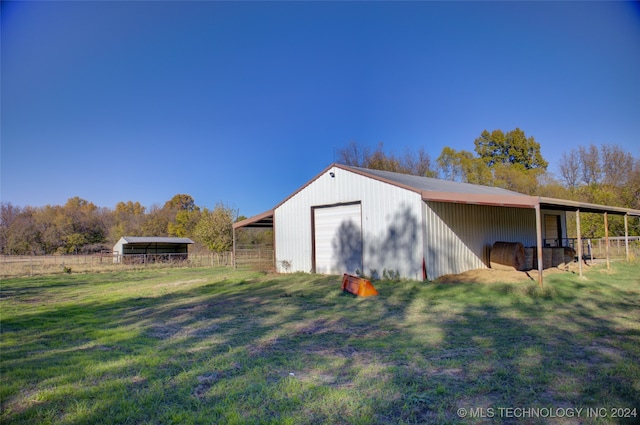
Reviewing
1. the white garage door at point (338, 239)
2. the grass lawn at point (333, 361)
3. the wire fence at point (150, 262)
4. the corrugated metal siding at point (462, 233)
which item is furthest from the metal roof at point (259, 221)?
the grass lawn at point (333, 361)

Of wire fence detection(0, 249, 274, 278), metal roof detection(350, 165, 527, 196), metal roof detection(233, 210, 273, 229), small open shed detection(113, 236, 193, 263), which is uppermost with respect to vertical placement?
metal roof detection(350, 165, 527, 196)

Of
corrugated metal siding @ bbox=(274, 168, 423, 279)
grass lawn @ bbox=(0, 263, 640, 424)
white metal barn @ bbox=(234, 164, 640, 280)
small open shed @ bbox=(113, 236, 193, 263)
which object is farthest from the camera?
small open shed @ bbox=(113, 236, 193, 263)

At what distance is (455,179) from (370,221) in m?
29.0

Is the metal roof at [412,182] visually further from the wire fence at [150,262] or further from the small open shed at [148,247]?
the small open shed at [148,247]

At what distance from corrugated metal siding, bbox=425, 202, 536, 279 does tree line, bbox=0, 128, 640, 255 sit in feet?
51.4

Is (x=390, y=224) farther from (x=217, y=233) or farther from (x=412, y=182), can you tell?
(x=217, y=233)

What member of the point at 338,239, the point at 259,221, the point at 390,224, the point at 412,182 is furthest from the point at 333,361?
the point at 259,221

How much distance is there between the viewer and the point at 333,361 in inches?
201

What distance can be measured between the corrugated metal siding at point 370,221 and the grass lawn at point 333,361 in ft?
11.8

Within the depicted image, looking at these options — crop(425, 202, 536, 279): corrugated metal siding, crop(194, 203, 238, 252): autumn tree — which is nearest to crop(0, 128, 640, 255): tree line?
crop(194, 203, 238, 252): autumn tree

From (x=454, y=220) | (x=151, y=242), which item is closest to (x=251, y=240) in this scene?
(x=151, y=242)

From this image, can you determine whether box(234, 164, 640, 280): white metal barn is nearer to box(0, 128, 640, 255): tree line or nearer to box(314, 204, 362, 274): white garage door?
box(314, 204, 362, 274): white garage door

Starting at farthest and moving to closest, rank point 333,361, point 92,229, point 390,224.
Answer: point 92,229
point 390,224
point 333,361

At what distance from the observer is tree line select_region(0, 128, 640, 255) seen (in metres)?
30.6
